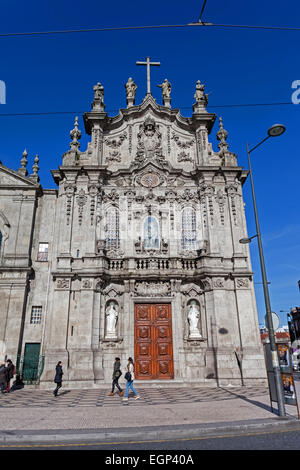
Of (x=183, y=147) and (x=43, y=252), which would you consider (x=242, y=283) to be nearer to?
(x=183, y=147)

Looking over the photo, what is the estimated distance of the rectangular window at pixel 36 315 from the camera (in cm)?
2017

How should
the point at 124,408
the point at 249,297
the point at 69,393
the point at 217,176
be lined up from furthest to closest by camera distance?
the point at 217,176 → the point at 249,297 → the point at 69,393 → the point at 124,408

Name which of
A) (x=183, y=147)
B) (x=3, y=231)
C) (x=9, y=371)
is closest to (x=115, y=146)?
(x=183, y=147)

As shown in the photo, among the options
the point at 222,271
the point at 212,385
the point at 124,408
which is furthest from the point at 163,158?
the point at 124,408

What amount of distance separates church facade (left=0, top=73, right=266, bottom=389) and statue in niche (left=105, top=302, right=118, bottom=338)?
8 centimetres

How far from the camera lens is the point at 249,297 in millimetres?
20297

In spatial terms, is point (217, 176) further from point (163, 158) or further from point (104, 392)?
point (104, 392)

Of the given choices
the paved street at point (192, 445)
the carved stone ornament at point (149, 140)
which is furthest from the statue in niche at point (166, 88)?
the paved street at point (192, 445)

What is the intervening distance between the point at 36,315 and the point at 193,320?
9.99 meters

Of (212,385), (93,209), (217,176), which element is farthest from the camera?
(217,176)

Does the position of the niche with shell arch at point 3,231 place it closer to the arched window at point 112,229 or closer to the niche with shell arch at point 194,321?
the arched window at point 112,229

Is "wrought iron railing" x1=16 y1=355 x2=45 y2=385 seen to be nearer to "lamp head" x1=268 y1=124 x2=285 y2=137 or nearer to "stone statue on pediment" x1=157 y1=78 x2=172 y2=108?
"lamp head" x1=268 y1=124 x2=285 y2=137

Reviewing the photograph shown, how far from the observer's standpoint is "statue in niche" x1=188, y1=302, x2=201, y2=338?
787 inches

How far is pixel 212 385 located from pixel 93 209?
1330 centimetres
